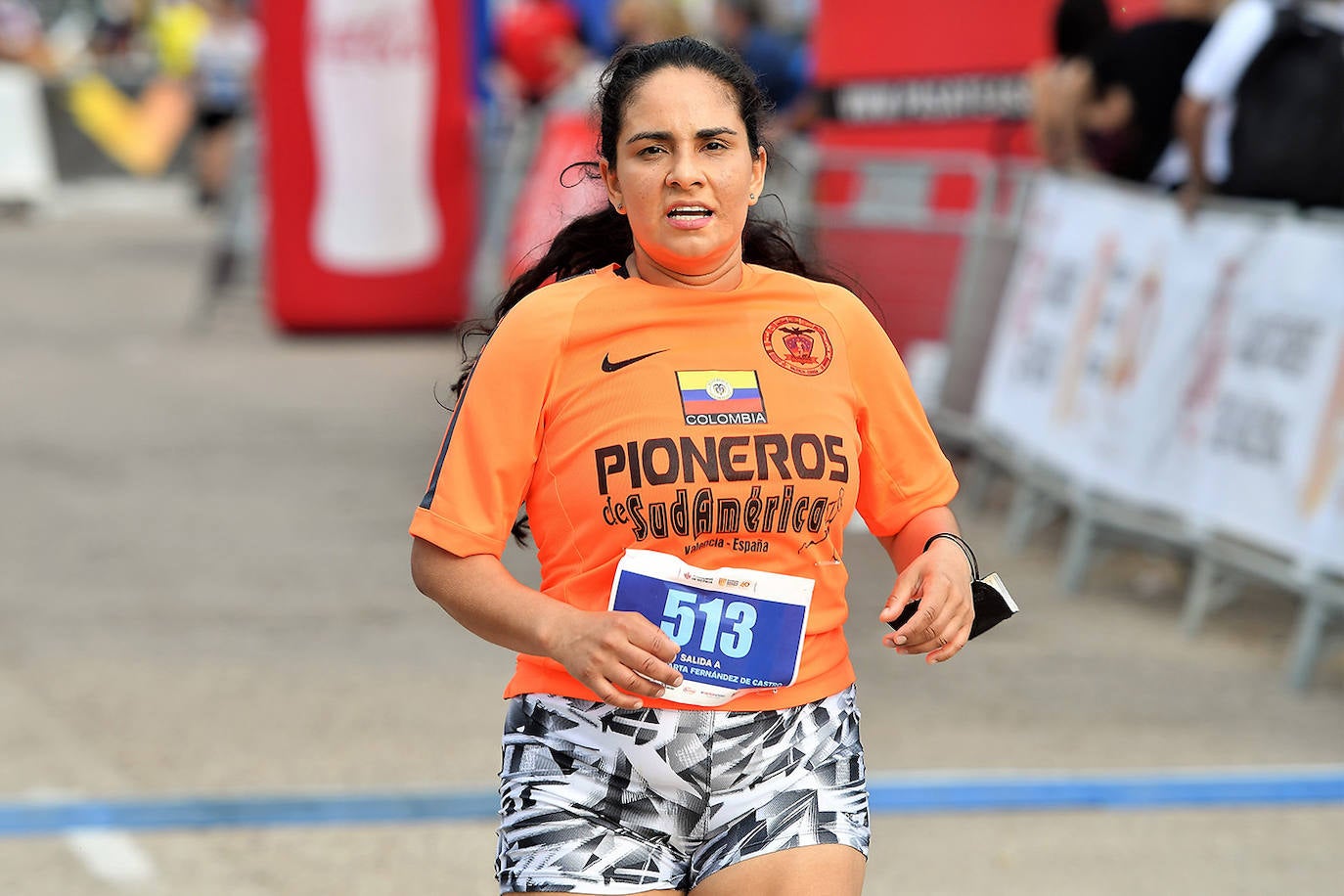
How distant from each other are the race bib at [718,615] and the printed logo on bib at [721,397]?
194mm

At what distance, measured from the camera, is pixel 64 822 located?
4891 millimetres

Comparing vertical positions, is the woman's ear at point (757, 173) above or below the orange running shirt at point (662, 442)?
above

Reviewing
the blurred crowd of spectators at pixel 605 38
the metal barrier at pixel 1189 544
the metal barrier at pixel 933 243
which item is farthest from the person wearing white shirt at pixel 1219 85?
the blurred crowd of spectators at pixel 605 38

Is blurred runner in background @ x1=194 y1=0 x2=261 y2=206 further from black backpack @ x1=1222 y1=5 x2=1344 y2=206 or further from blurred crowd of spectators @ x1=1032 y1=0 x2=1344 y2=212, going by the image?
black backpack @ x1=1222 y1=5 x2=1344 y2=206

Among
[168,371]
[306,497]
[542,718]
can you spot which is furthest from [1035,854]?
[168,371]

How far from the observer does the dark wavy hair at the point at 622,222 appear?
2.63 meters

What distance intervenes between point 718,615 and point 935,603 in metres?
0.28

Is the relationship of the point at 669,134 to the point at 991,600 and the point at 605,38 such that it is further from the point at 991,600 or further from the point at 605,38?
the point at 605,38

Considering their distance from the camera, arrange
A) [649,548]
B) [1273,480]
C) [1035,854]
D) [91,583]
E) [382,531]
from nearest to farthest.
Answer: [649,548], [1035,854], [1273,480], [91,583], [382,531]

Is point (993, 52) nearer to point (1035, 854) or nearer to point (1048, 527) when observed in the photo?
point (1048, 527)

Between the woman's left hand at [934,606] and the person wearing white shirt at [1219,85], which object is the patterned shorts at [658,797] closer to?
the woman's left hand at [934,606]

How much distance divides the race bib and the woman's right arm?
0.06 meters

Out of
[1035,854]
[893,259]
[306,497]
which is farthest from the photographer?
[893,259]

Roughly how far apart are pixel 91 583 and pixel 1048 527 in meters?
3.87
